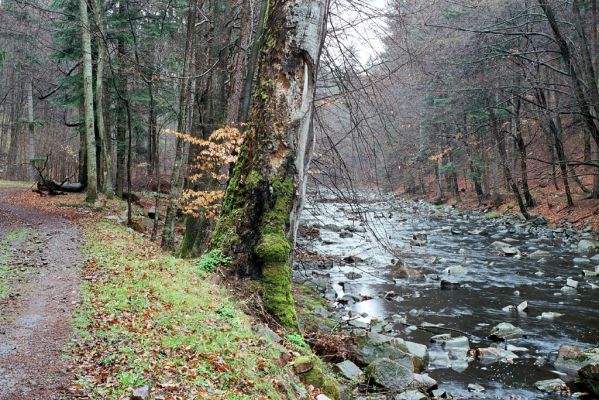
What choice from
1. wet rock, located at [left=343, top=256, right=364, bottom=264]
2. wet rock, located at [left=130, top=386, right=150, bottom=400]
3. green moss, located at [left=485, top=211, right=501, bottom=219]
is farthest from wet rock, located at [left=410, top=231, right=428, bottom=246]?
wet rock, located at [left=130, top=386, right=150, bottom=400]

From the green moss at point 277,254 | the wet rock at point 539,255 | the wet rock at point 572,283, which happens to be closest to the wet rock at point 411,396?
the green moss at point 277,254

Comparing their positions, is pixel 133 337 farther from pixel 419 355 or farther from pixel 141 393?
pixel 419 355

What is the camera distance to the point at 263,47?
6.57m

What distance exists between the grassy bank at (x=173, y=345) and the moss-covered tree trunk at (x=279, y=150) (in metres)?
0.67

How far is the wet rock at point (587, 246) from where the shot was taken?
660 inches

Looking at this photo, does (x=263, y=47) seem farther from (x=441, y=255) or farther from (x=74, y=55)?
(x=74, y=55)

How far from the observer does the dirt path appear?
369 cm

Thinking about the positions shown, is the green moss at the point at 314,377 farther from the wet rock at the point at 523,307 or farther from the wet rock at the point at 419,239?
the wet rock at the point at 419,239

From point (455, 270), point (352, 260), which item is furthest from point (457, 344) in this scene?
point (352, 260)

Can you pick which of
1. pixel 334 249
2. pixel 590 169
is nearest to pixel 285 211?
pixel 334 249

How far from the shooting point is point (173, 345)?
4484mm

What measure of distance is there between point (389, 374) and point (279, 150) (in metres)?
3.48

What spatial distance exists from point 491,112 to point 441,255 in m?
13.0

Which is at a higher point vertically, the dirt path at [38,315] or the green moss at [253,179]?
the green moss at [253,179]
